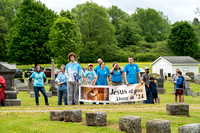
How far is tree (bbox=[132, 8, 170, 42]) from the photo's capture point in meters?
101

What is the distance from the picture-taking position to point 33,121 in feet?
29.7

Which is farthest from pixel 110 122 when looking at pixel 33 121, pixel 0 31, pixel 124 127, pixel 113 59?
pixel 113 59

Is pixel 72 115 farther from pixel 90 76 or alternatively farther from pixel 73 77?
pixel 90 76

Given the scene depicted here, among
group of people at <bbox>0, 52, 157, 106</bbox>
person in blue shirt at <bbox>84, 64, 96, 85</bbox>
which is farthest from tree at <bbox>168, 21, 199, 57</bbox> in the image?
person in blue shirt at <bbox>84, 64, 96, 85</bbox>

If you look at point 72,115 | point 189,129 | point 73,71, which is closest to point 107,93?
point 73,71

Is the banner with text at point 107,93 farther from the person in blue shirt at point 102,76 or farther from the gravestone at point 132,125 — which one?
the gravestone at point 132,125

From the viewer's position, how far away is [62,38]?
5584 centimetres

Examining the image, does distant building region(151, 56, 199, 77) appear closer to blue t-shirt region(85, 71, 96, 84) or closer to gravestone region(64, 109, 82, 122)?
blue t-shirt region(85, 71, 96, 84)

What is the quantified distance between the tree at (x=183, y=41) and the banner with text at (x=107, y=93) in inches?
2494

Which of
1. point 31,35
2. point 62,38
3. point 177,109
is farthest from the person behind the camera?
point 31,35

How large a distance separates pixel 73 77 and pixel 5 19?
65.1 m

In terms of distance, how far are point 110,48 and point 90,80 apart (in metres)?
62.9

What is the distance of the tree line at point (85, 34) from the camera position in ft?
187

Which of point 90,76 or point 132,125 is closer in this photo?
point 132,125
